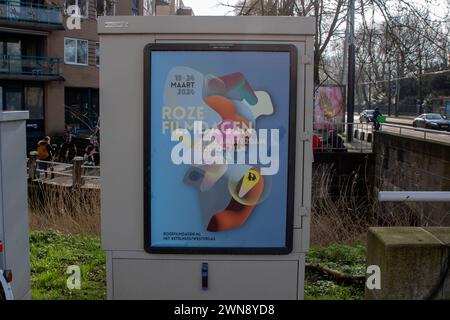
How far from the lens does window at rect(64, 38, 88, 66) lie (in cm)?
3394

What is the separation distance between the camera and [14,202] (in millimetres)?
3316

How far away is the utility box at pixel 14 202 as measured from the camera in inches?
125

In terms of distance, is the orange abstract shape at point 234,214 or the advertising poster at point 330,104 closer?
the orange abstract shape at point 234,214

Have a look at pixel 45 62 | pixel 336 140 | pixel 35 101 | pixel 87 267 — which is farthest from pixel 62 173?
pixel 35 101

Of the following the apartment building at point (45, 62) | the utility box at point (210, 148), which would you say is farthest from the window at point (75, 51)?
the utility box at point (210, 148)

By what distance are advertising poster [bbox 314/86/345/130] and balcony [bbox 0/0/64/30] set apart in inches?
633

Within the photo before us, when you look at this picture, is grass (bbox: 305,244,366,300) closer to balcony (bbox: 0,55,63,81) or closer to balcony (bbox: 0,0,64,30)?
balcony (bbox: 0,0,64,30)

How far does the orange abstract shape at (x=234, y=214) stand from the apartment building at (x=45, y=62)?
27.3m

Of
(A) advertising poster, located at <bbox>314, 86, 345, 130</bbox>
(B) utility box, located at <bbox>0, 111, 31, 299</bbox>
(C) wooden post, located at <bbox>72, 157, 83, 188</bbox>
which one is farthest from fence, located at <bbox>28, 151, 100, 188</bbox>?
(B) utility box, located at <bbox>0, 111, 31, 299</bbox>

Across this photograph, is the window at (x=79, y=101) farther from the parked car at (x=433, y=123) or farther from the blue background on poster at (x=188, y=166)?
the blue background on poster at (x=188, y=166)

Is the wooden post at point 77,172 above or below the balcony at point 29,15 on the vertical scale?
below

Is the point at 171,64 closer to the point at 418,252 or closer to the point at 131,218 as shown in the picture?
the point at 131,218

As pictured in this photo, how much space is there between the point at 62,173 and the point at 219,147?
527 inches

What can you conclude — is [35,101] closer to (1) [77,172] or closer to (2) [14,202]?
(1) [77,172]
